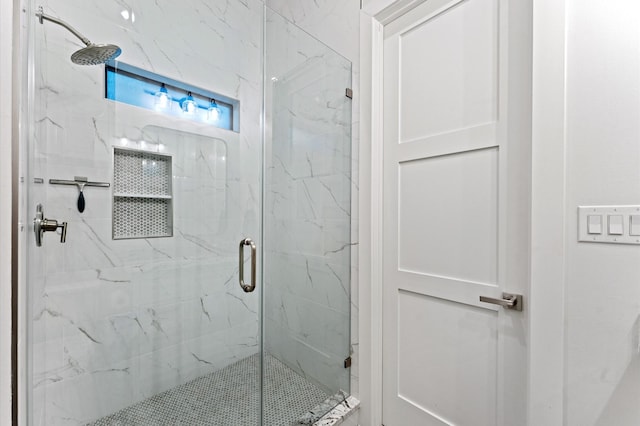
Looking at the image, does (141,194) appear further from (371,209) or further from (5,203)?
(371,209)

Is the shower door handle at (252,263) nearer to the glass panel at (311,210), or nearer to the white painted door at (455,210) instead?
the glass panel at (311,210)

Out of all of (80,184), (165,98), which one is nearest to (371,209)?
(165,98)

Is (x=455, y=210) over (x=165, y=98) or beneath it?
beneath

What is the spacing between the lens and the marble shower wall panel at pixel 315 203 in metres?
1.64

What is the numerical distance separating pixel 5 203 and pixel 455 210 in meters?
1.38

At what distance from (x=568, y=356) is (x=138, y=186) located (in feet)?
5.89

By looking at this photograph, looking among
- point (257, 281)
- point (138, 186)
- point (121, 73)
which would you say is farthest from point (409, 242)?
point (121, 73)

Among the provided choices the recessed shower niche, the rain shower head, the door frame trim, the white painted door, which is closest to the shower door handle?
the recessed shower niche

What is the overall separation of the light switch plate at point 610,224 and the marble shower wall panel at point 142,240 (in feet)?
4.32

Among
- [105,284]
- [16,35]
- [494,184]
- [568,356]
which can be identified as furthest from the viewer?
[105,284]

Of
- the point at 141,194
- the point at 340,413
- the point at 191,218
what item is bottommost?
the point at 340,413

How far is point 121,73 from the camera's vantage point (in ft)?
4.63

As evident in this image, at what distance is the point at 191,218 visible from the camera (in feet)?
5.11

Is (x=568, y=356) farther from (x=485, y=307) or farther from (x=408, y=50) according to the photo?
(x=408, y=50)
